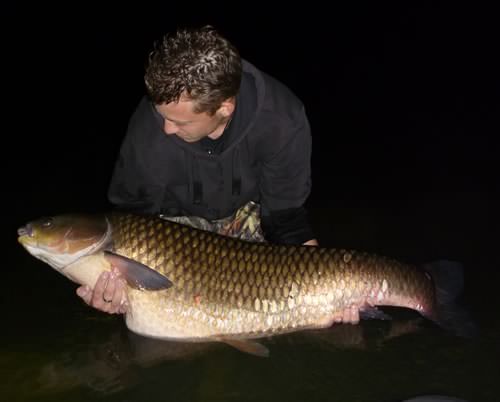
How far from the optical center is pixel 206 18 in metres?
24.8

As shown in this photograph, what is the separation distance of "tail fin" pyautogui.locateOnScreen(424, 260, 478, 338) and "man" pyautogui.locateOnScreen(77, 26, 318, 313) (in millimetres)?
660

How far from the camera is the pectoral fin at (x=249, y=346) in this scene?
2.79 m

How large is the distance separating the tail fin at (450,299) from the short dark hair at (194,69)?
1290 millimetres

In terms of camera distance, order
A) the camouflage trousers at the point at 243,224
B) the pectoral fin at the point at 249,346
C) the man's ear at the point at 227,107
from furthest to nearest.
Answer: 1. the camouflage trousers at the point at 243,224
2. the man's ear at the point at 227,107
3. the pectoral fin at the point at 249,346

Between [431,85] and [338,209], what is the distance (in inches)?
360

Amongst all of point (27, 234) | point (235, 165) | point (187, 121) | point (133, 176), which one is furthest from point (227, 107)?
point (27, 234)

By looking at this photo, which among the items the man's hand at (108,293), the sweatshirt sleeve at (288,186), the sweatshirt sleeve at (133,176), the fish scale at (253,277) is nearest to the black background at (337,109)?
the sweatshirt sleeve at (288,186)

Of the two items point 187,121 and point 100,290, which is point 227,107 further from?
point 100,290

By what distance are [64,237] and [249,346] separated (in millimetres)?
906

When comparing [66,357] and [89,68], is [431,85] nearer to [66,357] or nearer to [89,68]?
[89,68]

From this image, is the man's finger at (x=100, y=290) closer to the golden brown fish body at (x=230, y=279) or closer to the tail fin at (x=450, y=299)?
the golden brown fish body at (x=230, y=279)

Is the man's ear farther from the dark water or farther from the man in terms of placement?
the dark water

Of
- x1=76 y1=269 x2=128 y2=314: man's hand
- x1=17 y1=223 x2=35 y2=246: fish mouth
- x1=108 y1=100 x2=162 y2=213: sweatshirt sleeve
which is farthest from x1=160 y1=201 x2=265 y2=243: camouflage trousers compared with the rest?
x1=17 y1=223 x2=35 y2=246: fish mouth

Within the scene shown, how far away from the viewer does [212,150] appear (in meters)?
3.22
